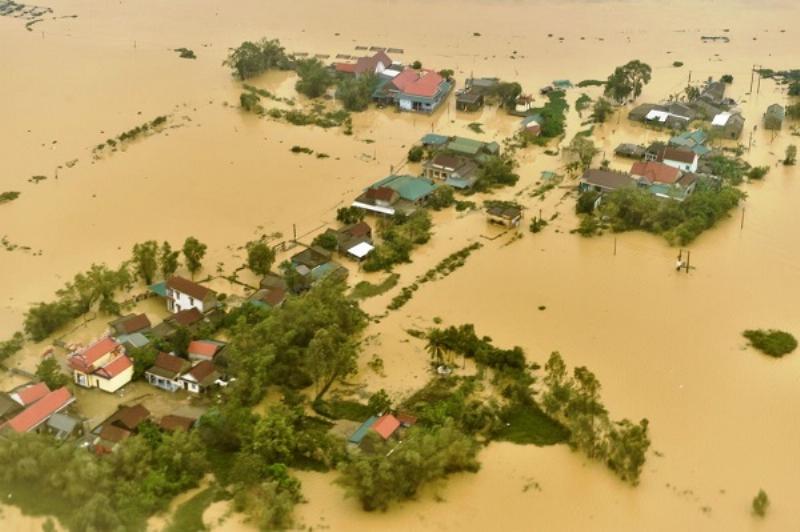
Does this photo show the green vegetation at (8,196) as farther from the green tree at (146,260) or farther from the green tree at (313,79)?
the green tree at (313,79)

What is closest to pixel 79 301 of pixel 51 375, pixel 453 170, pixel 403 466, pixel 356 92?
pixel 51 375

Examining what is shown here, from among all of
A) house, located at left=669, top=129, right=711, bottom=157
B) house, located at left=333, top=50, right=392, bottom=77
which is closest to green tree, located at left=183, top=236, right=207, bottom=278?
house, located at left=333, top=50, right=392, bottom=77

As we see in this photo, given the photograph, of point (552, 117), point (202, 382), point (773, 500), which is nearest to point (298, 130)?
point (552, 117)

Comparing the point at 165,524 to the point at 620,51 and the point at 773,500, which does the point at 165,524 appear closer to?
the point at 773,500

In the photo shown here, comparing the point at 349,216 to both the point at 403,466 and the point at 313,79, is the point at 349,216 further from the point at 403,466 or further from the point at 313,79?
the point at 313,79

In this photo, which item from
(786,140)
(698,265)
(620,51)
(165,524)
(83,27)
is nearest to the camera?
(165,524)

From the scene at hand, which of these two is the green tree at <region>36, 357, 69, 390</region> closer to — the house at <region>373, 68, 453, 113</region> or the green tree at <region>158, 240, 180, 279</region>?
the green tree at <region>158, 240, 180, 279</region>
